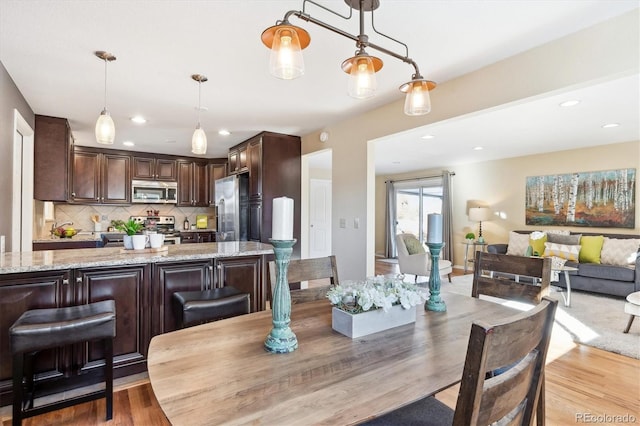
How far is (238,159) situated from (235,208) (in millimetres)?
871

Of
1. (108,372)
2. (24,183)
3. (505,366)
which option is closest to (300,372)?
(505,366)

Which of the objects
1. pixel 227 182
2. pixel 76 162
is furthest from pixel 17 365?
pixel 76 162

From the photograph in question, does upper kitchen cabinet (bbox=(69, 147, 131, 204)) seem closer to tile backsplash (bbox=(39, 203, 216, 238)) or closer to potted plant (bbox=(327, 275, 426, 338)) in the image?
tile backsplash (bbox=(39, 203, 216, 238))

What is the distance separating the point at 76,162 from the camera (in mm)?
5309

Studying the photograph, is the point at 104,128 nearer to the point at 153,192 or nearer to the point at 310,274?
the point at 310,274

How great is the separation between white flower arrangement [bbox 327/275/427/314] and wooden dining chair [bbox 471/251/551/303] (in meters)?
0.74

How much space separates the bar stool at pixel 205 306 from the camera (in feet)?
6.82

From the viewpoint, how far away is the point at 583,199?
18.4ft

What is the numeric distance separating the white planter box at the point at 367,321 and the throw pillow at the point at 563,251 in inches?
201

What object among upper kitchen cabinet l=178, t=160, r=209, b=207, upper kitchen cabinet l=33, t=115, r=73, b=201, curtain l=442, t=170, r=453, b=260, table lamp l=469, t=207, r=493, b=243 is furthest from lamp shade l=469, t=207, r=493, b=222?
upper kitchen cabinet l=33, t=115, r=73, b=201

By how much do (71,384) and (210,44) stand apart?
238 centimetres

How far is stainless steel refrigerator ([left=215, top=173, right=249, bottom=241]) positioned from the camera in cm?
493

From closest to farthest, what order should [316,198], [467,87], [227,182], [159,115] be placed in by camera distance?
[467,87] < [159,115] < [227,182] < [316,198]

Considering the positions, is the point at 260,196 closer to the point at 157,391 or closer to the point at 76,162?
the point at 76,162
